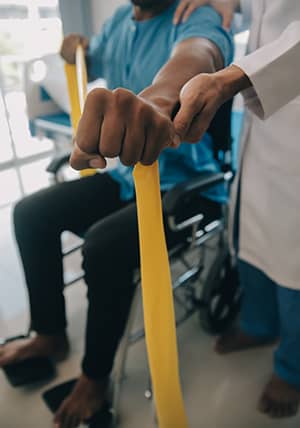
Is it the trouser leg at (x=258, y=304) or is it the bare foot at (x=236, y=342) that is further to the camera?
the bare foot at (x=236, y=342)

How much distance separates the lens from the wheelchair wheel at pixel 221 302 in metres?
1.28

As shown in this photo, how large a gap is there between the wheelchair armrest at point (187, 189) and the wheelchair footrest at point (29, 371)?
2.35 feet

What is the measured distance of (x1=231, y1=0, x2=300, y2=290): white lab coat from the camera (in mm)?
838

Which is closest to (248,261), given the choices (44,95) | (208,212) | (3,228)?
(208,212)

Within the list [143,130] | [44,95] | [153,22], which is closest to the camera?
[143,130]

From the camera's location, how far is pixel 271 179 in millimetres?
936

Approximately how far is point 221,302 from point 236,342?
0.15 metres

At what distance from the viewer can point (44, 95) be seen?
5.71 ft

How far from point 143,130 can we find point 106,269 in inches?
22.9

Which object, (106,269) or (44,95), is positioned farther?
(44,95)

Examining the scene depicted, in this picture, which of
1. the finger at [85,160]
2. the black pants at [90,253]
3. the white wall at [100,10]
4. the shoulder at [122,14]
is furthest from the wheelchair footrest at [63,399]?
the white wall at [100,10]

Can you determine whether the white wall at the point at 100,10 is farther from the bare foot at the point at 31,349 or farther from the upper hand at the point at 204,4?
the bare foot at the point at 31,349

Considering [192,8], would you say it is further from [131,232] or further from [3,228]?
[3,228]

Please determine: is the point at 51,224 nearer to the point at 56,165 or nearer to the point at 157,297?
the point at 56,165
